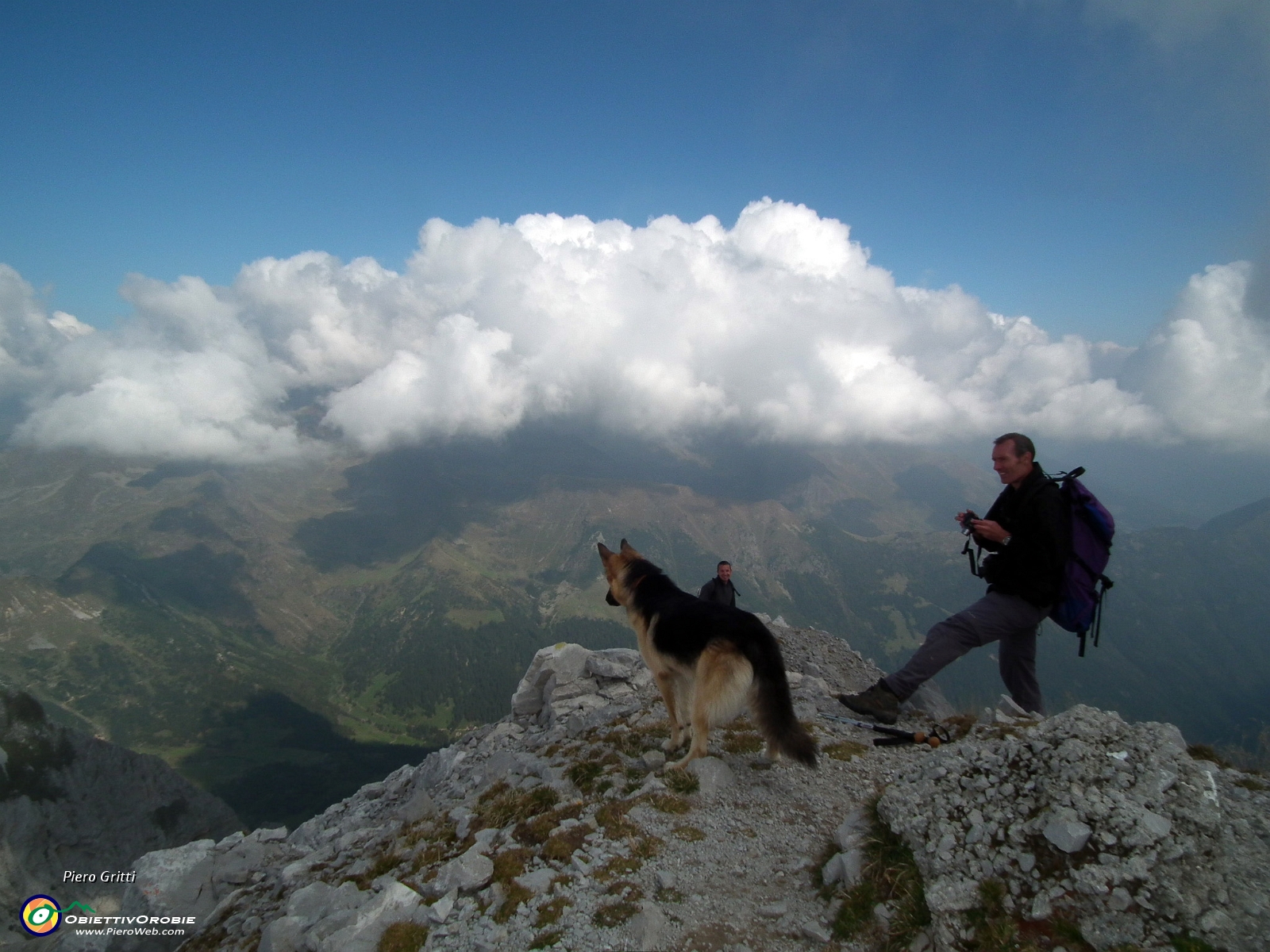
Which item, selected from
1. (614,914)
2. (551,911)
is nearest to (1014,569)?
(614,914)

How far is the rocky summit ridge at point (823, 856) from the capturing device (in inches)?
185

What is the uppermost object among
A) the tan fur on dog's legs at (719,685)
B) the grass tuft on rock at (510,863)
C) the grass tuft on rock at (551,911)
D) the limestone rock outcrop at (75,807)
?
the tan fur on dog's legs at (719,685)

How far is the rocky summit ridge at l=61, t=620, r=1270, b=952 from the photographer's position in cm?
469

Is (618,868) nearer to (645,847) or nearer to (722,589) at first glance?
(645,847)

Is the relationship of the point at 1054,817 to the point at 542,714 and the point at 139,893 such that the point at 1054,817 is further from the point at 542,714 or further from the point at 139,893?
the point at 139,893

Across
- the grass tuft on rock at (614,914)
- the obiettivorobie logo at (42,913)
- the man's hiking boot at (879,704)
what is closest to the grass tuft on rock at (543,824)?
the grass tuft on rock at (614,914)

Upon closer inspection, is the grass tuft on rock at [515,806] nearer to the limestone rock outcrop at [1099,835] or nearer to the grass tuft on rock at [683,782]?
the grass tuft on rock at [683,782]

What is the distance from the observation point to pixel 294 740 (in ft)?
601

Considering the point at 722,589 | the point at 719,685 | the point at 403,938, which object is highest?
the point at 722,589

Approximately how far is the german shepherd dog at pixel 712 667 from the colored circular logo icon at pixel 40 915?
19.2 metres

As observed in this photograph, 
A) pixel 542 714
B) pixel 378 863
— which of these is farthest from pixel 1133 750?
pixel 542 714

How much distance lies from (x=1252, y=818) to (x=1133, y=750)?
0.89 metres

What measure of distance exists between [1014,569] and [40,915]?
90.7ft

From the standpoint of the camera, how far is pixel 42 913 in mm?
15641
